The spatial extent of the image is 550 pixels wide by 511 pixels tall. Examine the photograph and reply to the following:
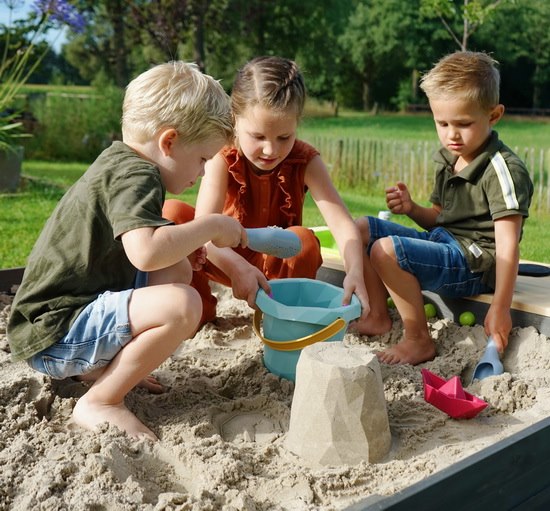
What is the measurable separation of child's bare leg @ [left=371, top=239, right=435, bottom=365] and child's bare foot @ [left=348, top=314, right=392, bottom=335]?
0.16 meters

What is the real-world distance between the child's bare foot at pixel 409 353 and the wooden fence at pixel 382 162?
5.71 meters

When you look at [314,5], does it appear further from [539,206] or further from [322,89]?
[539,206]

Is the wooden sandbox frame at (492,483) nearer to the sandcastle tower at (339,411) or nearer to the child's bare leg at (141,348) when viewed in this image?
the sandcastle tower at (339,411)

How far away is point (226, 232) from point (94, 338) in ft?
1.46

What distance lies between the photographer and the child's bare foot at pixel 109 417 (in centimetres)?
184

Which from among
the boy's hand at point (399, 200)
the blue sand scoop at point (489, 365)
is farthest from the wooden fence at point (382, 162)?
the blue sand scoop at point (489, 365)

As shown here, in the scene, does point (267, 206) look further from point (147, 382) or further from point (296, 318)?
point (147, 382)

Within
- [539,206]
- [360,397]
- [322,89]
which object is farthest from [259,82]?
[322,89]

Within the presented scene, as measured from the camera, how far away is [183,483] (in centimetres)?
167

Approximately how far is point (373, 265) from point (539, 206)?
5.01m

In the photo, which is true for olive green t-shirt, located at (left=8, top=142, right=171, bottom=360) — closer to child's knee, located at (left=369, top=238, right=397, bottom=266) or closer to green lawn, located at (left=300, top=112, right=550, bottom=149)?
child's knee, located at (left=369, top=238, right=397, bottom=266)

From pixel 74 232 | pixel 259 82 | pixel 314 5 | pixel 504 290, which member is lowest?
pixel 504 290

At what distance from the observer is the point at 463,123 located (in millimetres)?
2631

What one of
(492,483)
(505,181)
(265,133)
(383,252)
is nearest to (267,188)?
(265,133)
